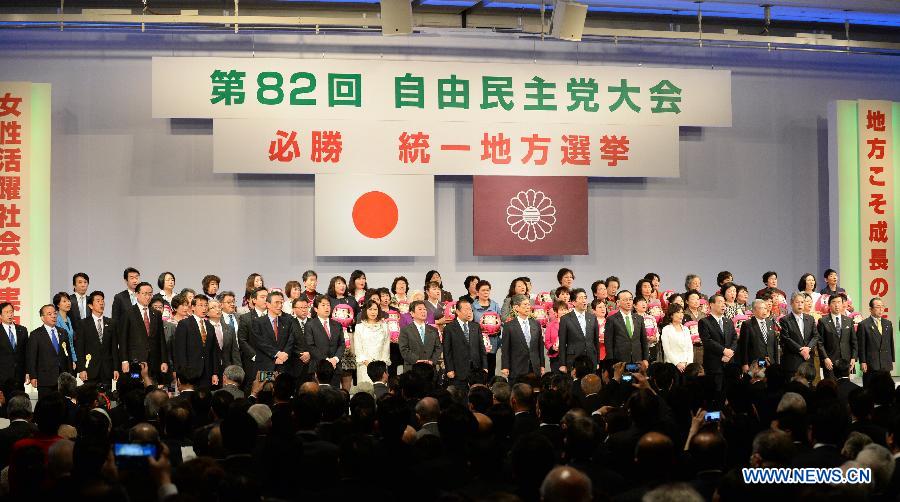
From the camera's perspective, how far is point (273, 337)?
9.59m

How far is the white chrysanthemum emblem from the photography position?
41.4ft

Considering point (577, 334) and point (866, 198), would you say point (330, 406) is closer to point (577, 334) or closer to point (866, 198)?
point (577, 334)

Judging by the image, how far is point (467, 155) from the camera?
12.4m

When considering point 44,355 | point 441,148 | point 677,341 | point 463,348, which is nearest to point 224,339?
point 44,355

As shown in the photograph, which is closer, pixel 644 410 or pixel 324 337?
pixel 644 410

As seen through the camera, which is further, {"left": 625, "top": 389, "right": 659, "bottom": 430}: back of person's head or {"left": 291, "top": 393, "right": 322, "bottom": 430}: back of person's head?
{"left": 291, "top": 393, "right": 322, "bottom": 430}: back of person's head

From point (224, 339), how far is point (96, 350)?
1199 millimetres

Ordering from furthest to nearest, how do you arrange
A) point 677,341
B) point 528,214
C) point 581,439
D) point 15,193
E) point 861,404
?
point 528,214
point 15,193
point 677,341
point 861,404
point 581,439

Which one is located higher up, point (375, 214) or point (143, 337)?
point (375, 214)

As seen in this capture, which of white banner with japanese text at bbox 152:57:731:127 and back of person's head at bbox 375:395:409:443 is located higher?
white banner with japanese text at bbox 152:57:731:127

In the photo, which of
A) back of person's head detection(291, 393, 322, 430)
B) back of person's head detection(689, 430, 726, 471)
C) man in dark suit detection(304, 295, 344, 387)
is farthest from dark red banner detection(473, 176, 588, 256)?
back of person's head detection(689, 430, 726, 471)

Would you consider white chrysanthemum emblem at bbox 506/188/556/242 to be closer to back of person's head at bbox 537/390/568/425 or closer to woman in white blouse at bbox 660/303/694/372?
woman in white blouse at bbox 660/303/694/372

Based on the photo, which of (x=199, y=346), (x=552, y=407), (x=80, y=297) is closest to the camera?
(x=552, y=407)

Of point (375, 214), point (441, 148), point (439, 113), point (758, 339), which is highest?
point (439, 113)
